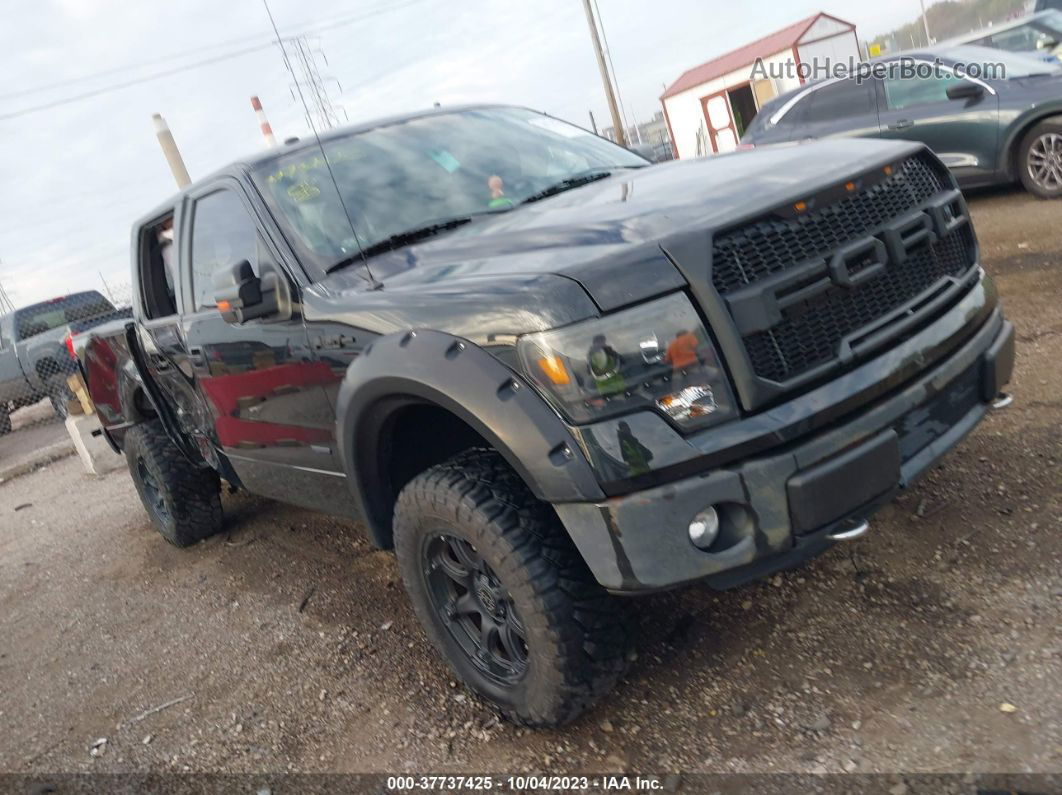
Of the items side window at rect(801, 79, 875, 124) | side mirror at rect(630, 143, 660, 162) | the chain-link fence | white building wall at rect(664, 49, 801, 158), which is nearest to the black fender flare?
side mirror at rect(630, 143, 660, 162)

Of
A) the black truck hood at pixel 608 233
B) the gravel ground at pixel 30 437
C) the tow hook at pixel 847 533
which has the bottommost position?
the gravel ground at pixel 30 437

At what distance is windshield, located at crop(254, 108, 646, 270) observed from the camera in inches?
122

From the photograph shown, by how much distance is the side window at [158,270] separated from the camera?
13.8ft

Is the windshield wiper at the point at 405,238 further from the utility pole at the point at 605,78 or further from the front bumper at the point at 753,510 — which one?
the utility pole at the point at 605,78

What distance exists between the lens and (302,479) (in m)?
3.46


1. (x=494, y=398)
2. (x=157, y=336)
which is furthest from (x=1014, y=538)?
(x=157, y=336)

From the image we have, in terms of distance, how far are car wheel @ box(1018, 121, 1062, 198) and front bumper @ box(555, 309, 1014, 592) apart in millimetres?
6615

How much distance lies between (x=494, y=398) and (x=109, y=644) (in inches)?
119

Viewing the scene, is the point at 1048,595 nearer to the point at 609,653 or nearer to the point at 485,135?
the point at 609,653

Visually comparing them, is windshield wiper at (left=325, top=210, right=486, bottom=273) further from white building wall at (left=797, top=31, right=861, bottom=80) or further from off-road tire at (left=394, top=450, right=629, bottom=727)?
white building wall at (left=797, top=31, right=861, bottom=80)

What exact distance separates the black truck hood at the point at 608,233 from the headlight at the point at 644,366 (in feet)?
0.16

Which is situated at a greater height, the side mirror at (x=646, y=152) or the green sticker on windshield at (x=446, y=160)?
the green sticker on windshield at (x=446, y=160)

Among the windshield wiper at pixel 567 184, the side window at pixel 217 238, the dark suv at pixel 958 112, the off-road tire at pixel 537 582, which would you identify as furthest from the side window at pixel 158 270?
the dark suv at pixel 958 112

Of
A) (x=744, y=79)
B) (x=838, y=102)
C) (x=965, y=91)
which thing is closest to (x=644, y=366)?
(x=965, y=91)
